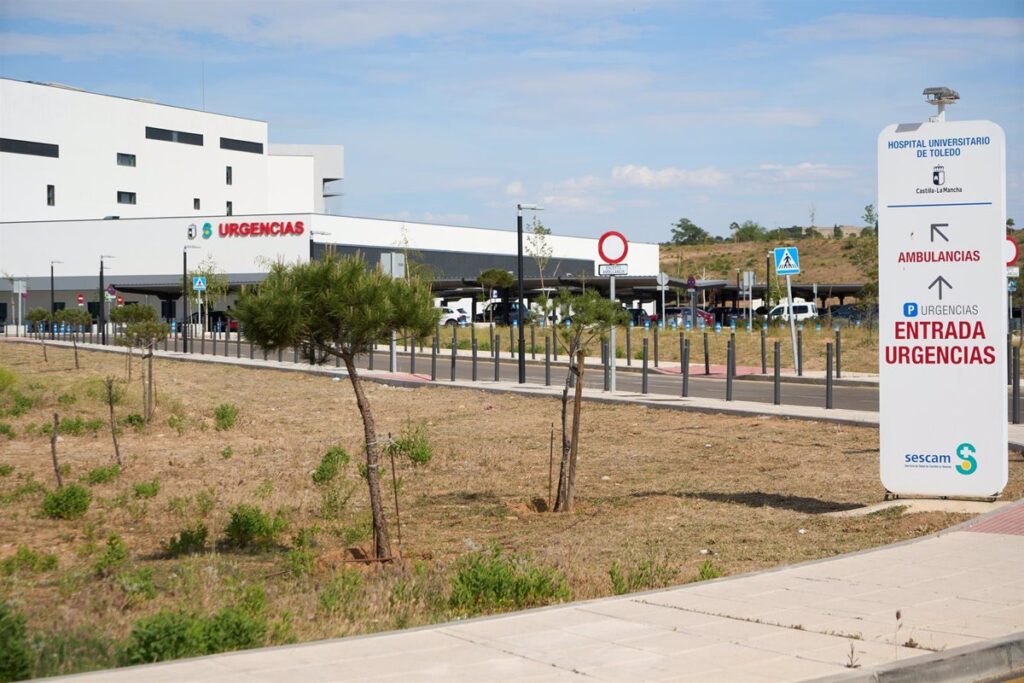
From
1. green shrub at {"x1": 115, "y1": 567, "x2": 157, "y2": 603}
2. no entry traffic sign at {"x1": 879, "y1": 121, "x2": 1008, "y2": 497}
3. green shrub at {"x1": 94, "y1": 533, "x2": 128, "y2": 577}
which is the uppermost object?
no entry traffic sign at {"x1": 879, "y1": 121, "x2": 1008, "y2": 497}

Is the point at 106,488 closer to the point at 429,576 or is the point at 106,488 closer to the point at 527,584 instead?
the point at 429,576

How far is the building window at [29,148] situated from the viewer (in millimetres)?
80812

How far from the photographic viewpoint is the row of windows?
83750mm

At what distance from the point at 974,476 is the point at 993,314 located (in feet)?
5.02

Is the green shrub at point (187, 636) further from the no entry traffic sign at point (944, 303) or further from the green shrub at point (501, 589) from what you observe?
the no entry traffic sign at point (944, 303)

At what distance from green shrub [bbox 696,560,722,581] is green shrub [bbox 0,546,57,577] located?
5204 mm

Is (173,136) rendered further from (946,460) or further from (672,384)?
(946,460)

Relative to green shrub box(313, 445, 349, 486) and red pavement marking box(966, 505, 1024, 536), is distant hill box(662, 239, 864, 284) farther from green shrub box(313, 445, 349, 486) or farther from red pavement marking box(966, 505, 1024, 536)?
red pavement marking box(966, 505, 1024, 536)

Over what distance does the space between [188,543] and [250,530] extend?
0.55 metres

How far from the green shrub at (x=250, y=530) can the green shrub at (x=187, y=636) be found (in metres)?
4.17

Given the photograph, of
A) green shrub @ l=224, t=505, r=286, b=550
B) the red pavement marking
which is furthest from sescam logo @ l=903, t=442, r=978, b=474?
green shrub @ l=224, t=505, r=286, b=550

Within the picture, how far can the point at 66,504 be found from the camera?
12.0 metres

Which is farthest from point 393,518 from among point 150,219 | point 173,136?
point 173,136

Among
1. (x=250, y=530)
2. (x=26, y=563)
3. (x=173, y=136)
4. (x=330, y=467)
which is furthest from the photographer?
(x=173, y=136)
